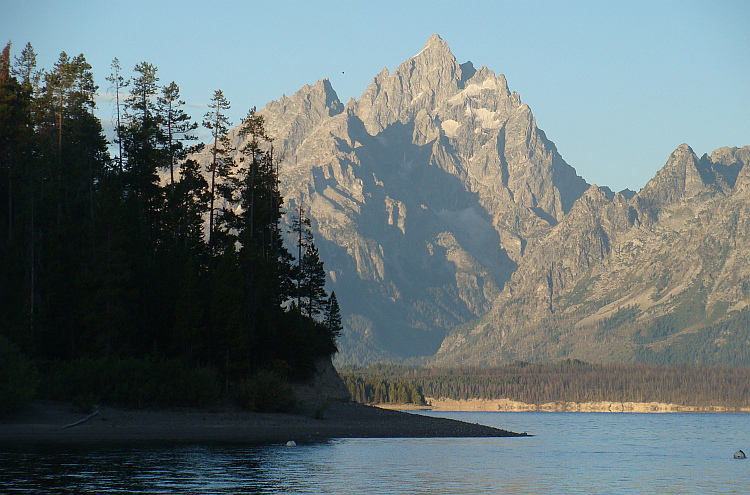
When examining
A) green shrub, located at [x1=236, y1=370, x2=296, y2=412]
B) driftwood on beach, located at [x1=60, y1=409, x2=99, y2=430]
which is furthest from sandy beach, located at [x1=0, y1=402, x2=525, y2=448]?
green shrub, located at [x1=236, y1=370, x2=296, y2=412]

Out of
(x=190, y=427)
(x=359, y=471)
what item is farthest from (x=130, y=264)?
(x=359, y=471)

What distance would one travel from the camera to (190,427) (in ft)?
319

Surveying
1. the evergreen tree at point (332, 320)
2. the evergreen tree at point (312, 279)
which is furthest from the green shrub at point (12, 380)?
the evergreen tree at point (332, 320)

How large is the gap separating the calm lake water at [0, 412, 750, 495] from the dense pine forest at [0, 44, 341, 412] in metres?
17.8

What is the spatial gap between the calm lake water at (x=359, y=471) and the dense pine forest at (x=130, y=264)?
58.5 ft

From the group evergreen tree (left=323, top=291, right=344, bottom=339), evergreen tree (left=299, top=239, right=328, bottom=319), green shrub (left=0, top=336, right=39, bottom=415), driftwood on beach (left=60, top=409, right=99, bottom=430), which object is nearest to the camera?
green shrub (left=0, top=336, right=39, bottom=415)

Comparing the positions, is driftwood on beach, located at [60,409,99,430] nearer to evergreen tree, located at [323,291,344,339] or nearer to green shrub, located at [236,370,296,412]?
green shrub, located at [236,370,296,412]

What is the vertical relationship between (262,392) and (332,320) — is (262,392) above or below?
below

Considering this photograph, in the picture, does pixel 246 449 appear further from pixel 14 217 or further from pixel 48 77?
pixel 48 77

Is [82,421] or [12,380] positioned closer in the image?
[12,380]

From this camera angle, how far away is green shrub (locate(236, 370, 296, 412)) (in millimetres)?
107250

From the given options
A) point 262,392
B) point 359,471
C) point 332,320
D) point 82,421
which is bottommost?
point 359,471

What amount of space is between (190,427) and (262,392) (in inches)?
505

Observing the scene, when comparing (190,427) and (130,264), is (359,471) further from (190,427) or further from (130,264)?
(130,264)
